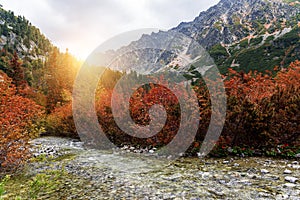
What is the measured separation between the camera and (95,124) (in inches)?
666

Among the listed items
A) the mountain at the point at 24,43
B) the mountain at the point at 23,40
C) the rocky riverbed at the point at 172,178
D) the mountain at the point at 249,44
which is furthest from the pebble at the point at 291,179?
the mountain at the point at 23,40

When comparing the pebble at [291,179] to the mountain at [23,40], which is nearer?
the pebble at [291,179]

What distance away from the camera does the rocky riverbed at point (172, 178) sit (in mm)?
6059

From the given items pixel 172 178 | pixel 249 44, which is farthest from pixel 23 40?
pixel 172 178

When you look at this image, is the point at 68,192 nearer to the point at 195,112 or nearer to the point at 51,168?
the point at 51,168

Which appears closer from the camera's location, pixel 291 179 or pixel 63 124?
pixel 291 179

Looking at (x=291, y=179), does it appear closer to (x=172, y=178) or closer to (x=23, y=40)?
(x=172, y=178)

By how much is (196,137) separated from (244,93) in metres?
3.28

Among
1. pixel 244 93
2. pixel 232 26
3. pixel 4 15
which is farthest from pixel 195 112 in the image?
pixel 232 26

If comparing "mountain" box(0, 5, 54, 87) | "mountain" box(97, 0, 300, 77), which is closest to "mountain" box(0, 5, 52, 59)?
"mountain" box(0, 5, 54, 87)

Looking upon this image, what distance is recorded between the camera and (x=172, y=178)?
24.6 ft

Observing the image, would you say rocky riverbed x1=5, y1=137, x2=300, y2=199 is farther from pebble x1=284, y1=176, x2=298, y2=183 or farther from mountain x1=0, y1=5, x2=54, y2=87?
Answer: mountain x1=0, y1=5, x2=54, y2=87

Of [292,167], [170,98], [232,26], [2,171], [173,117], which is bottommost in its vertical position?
[2,171]

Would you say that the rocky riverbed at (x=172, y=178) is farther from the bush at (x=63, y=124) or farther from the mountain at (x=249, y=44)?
the mountain at (x=249, y=44)
